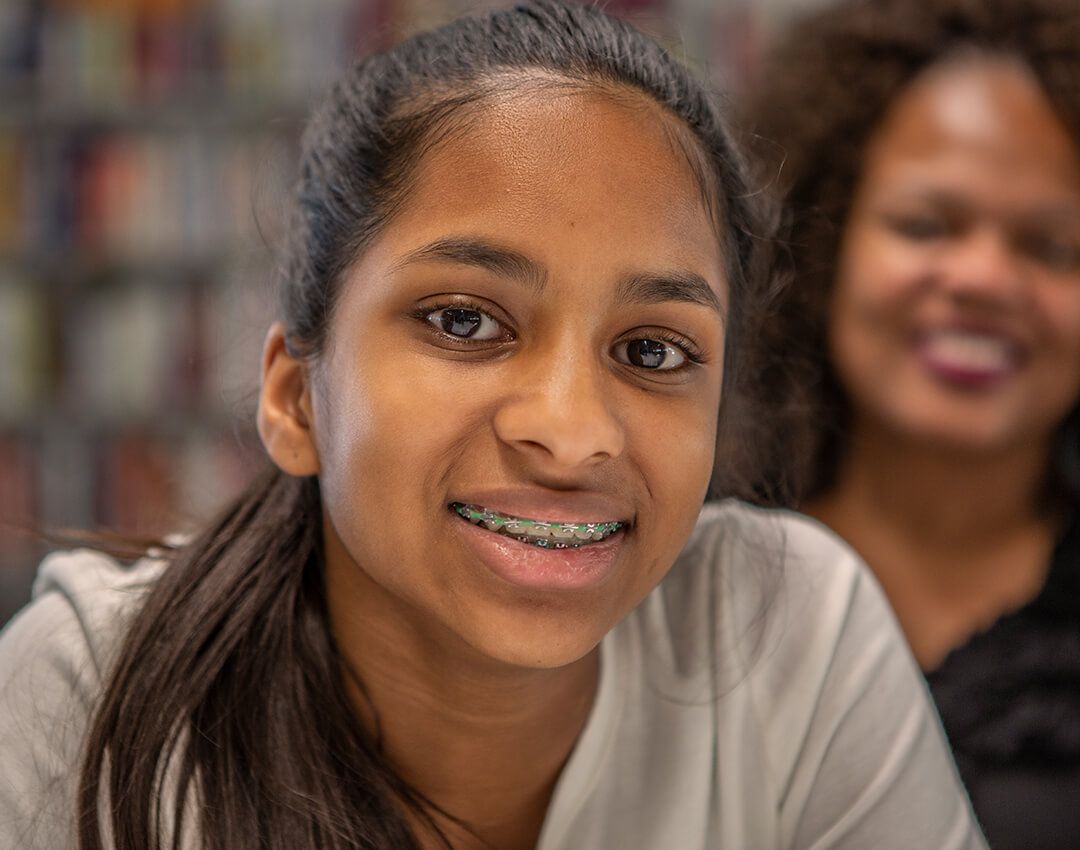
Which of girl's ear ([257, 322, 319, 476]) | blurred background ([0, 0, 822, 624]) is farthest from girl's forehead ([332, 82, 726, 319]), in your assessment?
blurred background ([0, 0, 822, 624])

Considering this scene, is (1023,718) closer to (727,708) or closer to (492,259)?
(727,708)

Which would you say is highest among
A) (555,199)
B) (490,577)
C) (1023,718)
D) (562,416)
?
(555,199)

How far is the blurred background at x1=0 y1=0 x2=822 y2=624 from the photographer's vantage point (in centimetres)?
274

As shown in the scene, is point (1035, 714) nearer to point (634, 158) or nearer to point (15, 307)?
point (634, 158)

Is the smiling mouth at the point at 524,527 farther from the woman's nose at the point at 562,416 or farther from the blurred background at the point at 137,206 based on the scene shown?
the blurred background at the point at 137,206

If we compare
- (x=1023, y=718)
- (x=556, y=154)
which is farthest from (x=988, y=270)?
(x=556, y=154)

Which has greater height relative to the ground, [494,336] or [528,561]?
[494,336]

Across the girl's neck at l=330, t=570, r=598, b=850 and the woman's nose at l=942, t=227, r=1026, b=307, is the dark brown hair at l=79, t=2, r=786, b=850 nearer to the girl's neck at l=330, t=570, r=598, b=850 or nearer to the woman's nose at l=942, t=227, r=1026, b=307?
the girl's neck at l=330, t=570, r=598, b=850

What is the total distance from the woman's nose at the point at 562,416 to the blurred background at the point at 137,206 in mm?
1955

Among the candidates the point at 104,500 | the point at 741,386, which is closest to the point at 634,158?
the point at 741,386

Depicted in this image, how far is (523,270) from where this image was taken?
0.85 metres

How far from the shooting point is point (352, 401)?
90 cm

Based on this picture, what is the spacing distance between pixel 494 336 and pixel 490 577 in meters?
→ 0.19

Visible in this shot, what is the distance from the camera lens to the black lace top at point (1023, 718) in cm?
142
